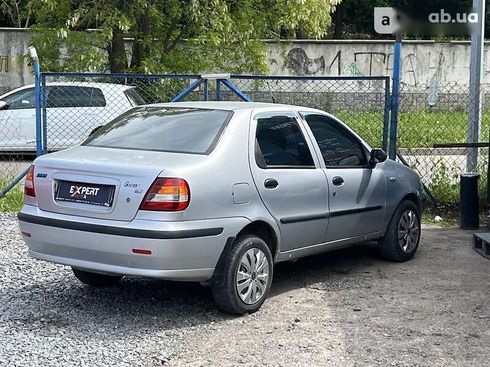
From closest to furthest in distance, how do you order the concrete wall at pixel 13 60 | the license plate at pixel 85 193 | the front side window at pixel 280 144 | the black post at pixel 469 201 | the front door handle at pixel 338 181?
the license plate at pixel 85 193
the front side window at pixel 280 144
the front door handle at pixel 338 181
the black post at pixel 469 201
the concrete wall at pixel 13 60

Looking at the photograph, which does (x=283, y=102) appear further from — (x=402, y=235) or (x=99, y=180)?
(x=99, y=180)

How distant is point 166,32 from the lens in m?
17.6

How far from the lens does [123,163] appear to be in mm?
5531

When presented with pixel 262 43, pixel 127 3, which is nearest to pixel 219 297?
pixel 127 3

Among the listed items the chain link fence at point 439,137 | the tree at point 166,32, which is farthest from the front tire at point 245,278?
the tree at point 166,32

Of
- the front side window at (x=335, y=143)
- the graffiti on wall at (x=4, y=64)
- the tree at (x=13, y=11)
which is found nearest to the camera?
the front side window at (x=335, y=143)

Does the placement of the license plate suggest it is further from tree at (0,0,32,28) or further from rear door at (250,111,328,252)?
tree at (0,0,32,28)

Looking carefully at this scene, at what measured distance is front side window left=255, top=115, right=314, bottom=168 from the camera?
6.17 m

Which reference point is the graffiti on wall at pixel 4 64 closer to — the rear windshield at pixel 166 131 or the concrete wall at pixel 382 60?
the concrete wall at pixel 382 60

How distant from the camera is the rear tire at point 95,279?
21.0 ft

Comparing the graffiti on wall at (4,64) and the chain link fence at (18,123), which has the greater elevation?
the graffiti on wall at (4,64)

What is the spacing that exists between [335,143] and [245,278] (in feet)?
6.07

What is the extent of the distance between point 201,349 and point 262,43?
13943mm

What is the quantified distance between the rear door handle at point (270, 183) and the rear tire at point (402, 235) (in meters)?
1.89
